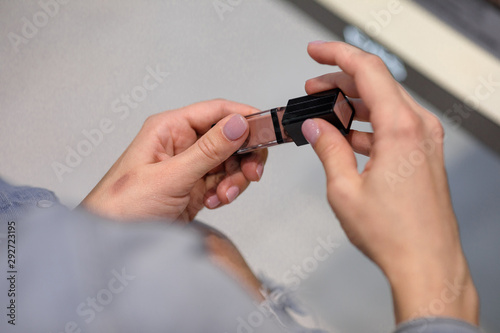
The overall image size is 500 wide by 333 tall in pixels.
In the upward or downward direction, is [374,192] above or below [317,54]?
below

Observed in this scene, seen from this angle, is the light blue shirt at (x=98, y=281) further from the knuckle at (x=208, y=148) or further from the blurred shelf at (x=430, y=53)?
the blurred shelf at (x=430, y=53)

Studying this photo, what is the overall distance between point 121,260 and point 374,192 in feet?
0.99

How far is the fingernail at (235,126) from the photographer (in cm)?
58

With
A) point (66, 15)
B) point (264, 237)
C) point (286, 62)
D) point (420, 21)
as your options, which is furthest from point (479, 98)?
point (66, 15)

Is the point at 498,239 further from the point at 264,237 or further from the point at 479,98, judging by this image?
the point at 264,237

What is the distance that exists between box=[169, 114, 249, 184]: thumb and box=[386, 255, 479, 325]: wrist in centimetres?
26

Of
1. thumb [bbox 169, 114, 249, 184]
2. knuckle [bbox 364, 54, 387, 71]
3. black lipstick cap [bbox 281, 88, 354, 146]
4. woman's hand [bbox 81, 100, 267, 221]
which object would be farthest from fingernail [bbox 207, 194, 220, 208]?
knuckle [bbox 364, 54, 387, 71]

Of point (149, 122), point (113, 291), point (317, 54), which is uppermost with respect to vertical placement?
point (317, 54)

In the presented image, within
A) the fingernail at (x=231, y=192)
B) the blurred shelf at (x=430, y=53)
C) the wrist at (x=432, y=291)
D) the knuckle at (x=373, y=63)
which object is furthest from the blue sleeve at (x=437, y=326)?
the blurred shelf at (x=430, y=53)

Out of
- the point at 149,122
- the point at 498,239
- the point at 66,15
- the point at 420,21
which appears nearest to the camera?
the point at 149,122

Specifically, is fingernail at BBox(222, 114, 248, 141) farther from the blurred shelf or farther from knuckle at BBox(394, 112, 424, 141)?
the blurred shelf

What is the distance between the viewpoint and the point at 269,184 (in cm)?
91

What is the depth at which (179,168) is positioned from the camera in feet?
2.00

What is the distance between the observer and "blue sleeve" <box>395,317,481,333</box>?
0.36 metres
